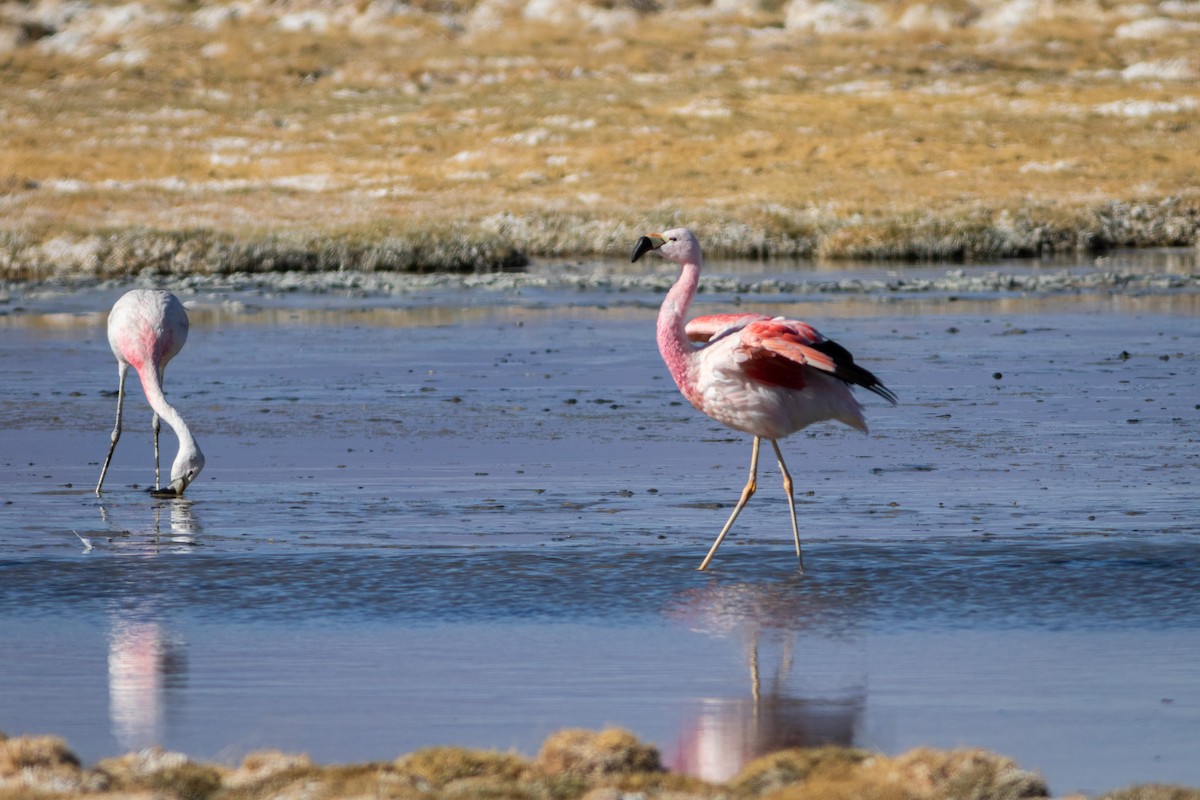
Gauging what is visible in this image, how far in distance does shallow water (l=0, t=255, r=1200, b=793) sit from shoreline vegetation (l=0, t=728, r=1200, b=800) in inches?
13.7

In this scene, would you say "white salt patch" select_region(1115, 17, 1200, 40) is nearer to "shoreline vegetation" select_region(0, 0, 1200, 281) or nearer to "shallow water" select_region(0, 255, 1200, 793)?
"shoreline vegetation" select_region(0, 0, 1200, 281)

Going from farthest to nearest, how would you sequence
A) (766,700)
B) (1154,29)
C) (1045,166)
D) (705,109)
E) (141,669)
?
(1154,29) → (705,109) → (1045,166) → (141,669) → (766,700)

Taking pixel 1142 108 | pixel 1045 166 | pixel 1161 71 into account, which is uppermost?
pixel 1161 71

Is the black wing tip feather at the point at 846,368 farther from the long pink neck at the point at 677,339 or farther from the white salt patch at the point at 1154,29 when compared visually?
the white salt patch at the point at 1154,29

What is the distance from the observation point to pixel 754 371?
1017cm

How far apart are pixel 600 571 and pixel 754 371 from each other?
135 centimetres

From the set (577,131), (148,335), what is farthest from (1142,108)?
(148,335)

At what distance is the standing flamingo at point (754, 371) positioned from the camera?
1007 centimetres

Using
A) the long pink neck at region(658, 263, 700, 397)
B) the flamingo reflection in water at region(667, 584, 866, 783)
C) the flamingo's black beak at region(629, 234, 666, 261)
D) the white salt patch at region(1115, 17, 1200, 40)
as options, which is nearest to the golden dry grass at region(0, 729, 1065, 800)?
the flamingo reflection in water at region(667, 584, 866, 783)

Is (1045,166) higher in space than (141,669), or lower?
higher

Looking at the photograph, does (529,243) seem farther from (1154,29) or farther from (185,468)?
(1154,29)

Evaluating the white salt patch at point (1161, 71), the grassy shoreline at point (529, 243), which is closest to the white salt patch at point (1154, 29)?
the white salt patch at point (1161, 71)

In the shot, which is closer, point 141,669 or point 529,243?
point 141,669

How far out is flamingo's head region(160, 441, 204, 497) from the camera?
484 inches
